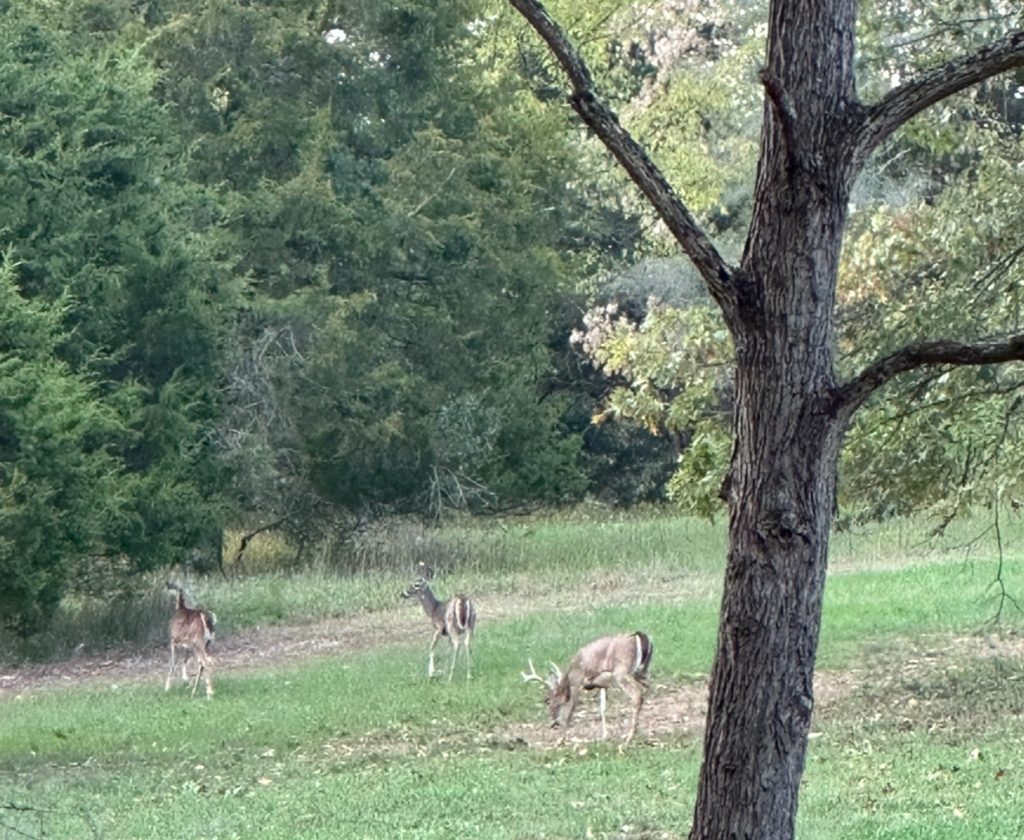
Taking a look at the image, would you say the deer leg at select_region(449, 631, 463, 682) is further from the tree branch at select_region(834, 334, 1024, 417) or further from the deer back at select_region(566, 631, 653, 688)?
the tree branch at select_region(834, 334, 1024, 417)

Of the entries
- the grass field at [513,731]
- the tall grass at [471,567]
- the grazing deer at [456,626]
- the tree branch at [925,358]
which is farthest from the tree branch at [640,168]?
the tall grass at [471,567]

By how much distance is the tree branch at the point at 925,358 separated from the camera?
4.31 metres

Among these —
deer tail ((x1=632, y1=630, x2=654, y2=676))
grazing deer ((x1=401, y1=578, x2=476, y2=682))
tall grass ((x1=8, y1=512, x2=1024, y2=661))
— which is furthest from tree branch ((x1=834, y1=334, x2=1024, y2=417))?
tall grass ((x1=8, y1=512, x2=1024, y2=661))

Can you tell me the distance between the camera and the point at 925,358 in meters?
4.38

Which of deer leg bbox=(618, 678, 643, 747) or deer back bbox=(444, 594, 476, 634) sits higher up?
deer back bbox=(444, 594, 476, 634)

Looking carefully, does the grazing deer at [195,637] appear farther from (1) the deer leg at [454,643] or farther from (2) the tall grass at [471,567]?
(2) the tall grass at [471,567]

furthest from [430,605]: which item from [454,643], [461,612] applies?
[461,612]

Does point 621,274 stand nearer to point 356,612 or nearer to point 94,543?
point 356,612

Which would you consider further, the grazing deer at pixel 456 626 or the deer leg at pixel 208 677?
the grazing deer at pixel 456 626

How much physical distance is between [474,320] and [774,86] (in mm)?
28234

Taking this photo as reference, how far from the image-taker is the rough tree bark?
14.1 ft

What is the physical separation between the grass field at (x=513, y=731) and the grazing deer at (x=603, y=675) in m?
0.29

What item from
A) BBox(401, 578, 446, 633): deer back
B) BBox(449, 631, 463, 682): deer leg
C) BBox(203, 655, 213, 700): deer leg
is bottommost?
BBox(203, 655, 213, 700): deer leg

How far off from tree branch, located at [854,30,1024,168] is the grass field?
10.2 feet
